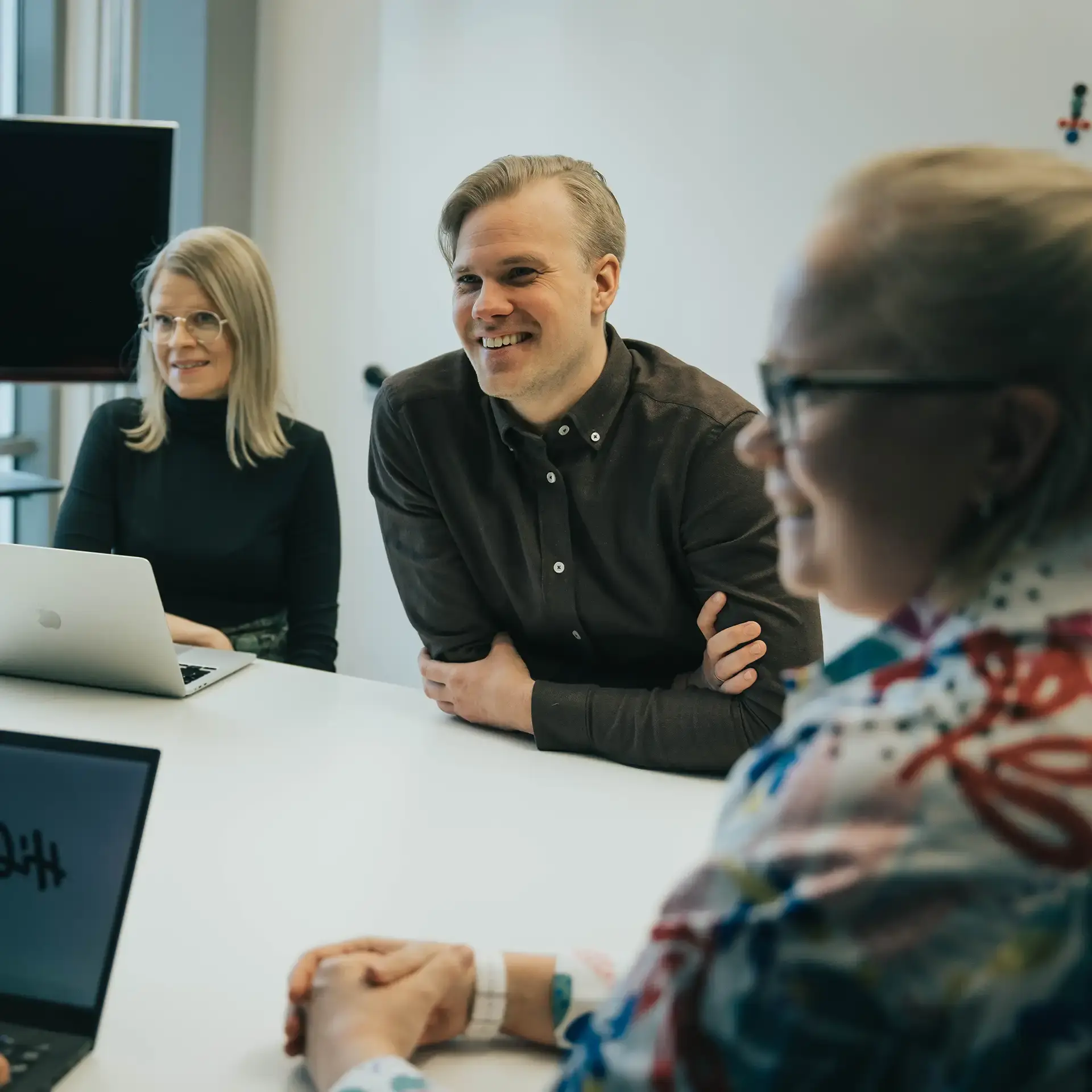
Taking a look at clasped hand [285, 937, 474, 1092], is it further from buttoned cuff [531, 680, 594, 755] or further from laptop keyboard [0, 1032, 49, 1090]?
buttoned cuff [531, 680, 594, 755]

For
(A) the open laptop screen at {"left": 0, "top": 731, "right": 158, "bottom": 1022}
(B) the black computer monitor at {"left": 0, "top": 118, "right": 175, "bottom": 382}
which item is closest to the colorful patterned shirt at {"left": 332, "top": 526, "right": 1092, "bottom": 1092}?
(A) the open laptop screen at {"left": 0, "top": 731, "right": 158, "bottom": 1022}

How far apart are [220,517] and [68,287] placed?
692 millimetres

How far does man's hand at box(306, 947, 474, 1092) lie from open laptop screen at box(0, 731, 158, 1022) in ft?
0.51

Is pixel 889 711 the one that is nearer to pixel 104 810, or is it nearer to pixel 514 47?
pixel 104 810

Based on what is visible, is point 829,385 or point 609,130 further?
point 609,130

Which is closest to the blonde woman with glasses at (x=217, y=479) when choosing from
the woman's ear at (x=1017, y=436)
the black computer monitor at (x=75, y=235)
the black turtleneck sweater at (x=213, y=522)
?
the black turtleneck sweater at (x=213, y=522)

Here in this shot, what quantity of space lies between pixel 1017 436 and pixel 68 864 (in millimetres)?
710

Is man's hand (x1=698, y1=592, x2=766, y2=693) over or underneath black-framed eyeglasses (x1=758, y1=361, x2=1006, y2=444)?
underneath

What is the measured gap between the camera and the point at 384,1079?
0.84 meters

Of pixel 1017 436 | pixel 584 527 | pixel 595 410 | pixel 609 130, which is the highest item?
pixel 609 130

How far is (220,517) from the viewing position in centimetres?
238

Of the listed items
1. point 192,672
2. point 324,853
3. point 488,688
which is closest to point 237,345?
point 192,672

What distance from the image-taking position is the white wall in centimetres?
272

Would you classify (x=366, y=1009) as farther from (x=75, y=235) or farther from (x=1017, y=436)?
(x=75, y=235)
